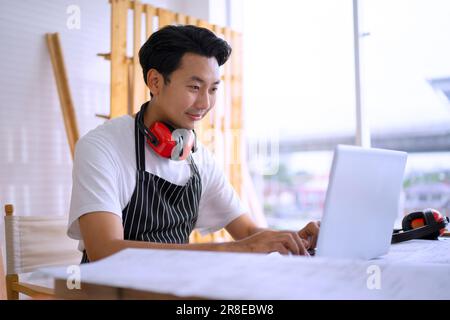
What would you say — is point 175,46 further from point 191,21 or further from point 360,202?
point 191,21

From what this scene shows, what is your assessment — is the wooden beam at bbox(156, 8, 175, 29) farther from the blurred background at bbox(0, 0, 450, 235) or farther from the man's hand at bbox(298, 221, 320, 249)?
the man's hand at bbox(298, 221, 320, 249)

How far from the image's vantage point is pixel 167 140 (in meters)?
1.51

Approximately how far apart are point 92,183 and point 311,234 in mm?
583

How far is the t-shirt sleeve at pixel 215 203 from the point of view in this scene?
176 centimetres

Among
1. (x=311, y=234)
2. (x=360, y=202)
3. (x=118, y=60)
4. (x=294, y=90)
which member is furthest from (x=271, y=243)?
(x=294, y=90)

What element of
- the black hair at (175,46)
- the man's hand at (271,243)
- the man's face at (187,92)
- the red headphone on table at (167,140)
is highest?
the black hair at (175,46)

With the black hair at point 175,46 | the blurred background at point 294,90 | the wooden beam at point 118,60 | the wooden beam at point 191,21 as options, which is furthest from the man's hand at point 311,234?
the wooden beam at point 191,21

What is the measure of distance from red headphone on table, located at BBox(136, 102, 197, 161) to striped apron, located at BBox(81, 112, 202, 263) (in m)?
0.03

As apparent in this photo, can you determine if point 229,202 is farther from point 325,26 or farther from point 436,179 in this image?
point 325,26

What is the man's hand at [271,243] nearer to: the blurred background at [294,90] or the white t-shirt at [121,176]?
the white t-shirt at [121,176]

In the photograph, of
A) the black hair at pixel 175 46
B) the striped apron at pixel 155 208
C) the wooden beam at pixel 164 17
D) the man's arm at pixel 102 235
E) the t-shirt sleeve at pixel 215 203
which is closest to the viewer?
the man's arm at pixel 102 235

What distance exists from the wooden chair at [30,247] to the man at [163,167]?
380 millimetres

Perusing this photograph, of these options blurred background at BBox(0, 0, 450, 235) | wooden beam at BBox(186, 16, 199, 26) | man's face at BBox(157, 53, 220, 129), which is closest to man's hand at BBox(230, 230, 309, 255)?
man's face at BBox(157, 53, 220, 129)

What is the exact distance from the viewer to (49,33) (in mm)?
3221
